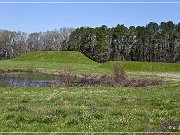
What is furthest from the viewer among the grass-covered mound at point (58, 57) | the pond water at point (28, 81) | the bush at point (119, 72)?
the grass-covered mound at point (58, 57)

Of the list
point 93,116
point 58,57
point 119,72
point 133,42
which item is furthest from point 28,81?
point 133,42

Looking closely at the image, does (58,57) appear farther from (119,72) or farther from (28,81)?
(119,72)

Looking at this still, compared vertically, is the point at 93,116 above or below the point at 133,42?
below

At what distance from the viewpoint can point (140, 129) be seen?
15766 mm

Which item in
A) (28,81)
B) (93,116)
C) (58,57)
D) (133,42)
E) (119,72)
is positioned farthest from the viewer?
(133,42)

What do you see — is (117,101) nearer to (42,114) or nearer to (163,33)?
(42,114)

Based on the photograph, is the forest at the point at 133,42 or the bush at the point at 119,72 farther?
the forest at the point at 133,42

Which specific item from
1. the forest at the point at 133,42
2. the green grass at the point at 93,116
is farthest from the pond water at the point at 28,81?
the forest at the point at 133,42

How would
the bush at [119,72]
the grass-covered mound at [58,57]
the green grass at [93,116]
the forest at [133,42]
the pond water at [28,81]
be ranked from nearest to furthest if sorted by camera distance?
the green grass at [93,116]
the pond water at [28,81]
the bush at [119,72]
the grass-covered mound at [58,57]
the forest at [133,42]

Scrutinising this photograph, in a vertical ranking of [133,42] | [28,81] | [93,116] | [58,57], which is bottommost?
[28,81]

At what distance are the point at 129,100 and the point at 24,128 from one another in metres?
10.9

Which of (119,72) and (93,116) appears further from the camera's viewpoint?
(119,72)

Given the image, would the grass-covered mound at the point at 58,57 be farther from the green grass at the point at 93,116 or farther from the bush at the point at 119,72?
the green grass at the point at 93,116

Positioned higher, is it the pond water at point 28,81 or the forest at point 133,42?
the forest at point 133,42
